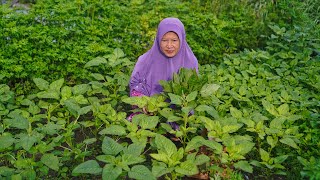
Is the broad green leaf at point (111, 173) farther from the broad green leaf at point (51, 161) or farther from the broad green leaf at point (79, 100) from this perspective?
the broad green leaf at point (79, 100)

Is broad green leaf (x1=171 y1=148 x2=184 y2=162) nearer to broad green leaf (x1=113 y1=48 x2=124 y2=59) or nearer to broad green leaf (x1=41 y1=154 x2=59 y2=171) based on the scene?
broad green leaf (x1=41 y1=154 x2=59 y2=171)

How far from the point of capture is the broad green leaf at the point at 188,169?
2770 mm

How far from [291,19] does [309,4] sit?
2.13ft

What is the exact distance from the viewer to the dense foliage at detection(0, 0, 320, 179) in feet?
10.0

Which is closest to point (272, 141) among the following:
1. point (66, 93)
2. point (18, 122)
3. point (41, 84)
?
point (66, 93)

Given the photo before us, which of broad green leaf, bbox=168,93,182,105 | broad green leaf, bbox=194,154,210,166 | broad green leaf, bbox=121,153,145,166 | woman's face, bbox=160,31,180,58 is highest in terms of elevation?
woman's face, bbox=160,31,180,58

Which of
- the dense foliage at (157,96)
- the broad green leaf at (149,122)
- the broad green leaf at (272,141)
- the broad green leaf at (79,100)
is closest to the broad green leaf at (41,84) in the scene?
the dense foliage at (157,96)

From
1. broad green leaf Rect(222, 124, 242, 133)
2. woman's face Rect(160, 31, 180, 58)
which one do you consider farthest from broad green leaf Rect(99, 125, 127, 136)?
woman's face Rect(160, 31, 180, 58)

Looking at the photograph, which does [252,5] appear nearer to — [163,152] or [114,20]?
[114,20]

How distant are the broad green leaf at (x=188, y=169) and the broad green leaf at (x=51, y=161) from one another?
0.80m

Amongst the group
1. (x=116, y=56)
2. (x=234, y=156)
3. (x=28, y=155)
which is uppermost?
(x=116, y=56)

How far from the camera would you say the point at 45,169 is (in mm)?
3000

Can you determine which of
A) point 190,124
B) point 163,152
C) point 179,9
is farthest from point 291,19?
point 163,152

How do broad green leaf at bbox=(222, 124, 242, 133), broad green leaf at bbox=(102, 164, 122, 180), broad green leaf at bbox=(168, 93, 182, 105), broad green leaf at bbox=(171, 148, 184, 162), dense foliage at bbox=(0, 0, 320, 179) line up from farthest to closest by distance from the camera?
1. broad green leaf at bbox=(168, 93, 182, 105)
2. broad green leaf at bbox=(222, 124, 242, 133)
3. dense foliage at bbox=(0, 0, 320, 179)
4. broad green leaf at bbox=(171, 148, 184, 162)
5. broad green leaf at bbox=(102, 164, 122, 180)
